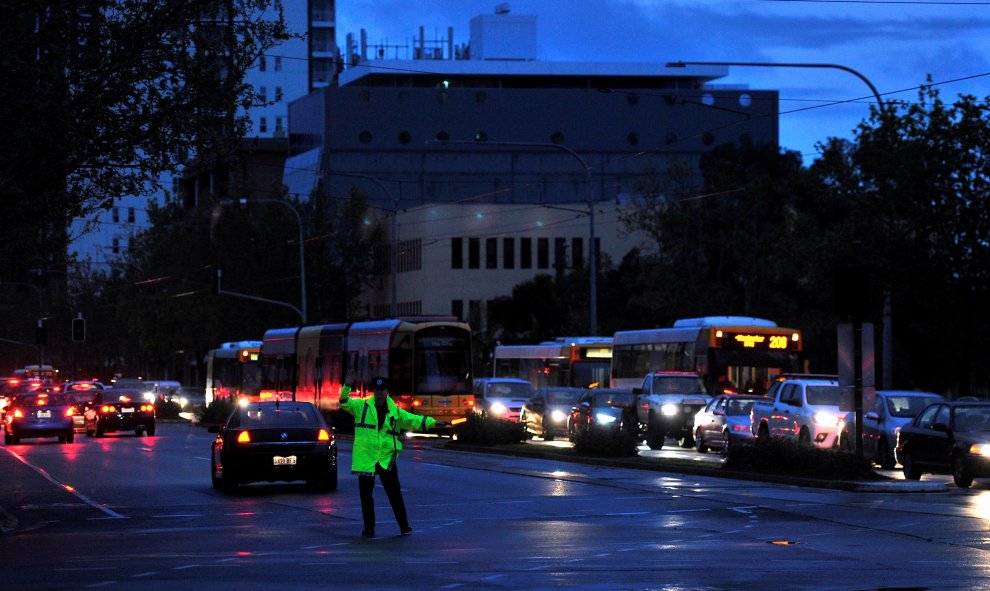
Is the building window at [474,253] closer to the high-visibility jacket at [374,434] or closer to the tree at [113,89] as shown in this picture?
the tree at [113,89]

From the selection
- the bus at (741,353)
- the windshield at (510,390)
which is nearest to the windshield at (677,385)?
the bus at (741,353)

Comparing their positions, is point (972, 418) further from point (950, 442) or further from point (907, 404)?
point (907, 404)

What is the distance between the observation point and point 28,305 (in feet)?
487

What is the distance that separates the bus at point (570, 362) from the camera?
61.8 m

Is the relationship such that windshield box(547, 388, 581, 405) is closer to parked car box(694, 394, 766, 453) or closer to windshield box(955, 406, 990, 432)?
parked car box(694, 394, 766, 453)

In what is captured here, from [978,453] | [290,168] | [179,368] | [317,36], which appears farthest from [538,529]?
[317,36]

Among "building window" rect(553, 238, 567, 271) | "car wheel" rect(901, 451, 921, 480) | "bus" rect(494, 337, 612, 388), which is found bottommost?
"car wheel" rect(901, 451, 921, 480)

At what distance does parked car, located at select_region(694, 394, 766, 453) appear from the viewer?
37.8 meters

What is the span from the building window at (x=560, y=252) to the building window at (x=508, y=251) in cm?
256

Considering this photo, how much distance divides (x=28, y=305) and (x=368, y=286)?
169 feet

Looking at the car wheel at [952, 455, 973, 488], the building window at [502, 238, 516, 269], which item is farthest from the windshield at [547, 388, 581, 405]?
the building window at [502, 238, 516, 269]

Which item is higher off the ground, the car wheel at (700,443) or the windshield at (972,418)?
the windshield at (972,418)

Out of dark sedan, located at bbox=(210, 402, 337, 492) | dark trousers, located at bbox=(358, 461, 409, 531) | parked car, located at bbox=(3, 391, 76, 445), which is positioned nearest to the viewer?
dark trousers, located at bbox=(358, 461, 409, 531)

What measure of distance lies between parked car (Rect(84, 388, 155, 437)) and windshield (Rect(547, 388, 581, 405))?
563 inches
